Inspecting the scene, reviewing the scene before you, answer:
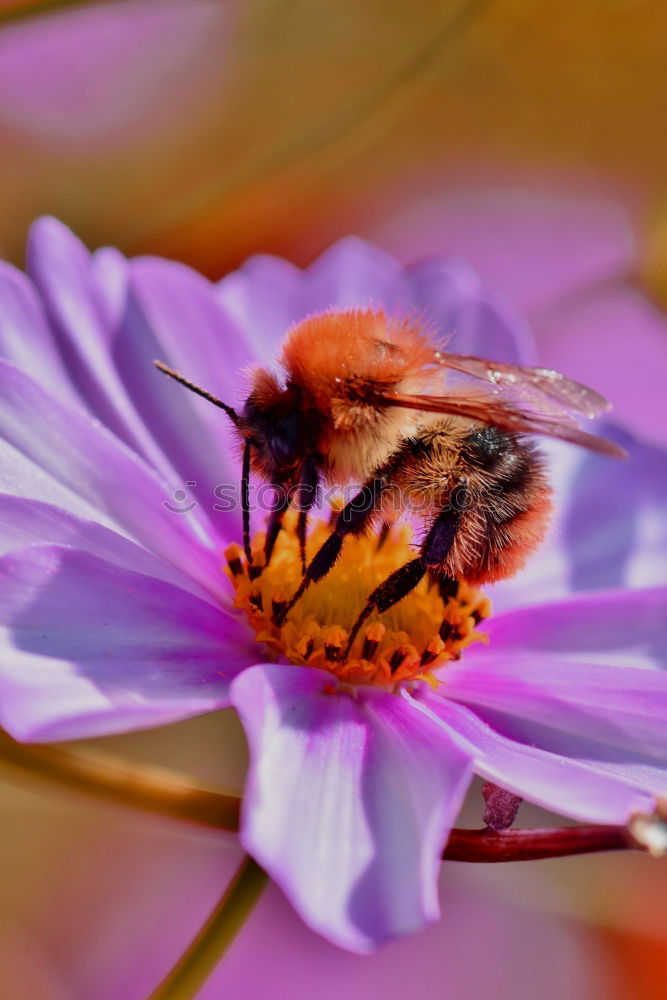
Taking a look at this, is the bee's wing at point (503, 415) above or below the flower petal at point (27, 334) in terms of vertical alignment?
above

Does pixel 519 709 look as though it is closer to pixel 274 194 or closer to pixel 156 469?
pixel 156 469

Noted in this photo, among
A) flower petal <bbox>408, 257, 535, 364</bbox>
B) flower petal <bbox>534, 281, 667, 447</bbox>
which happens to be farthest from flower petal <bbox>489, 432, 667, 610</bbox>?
flower petal <bbox>534, 281, 667, 447</bbox>

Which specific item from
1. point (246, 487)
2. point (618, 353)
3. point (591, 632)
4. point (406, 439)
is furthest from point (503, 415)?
point (618, 353)

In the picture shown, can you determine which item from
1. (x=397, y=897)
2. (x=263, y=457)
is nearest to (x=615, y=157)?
(x=263, y=457)

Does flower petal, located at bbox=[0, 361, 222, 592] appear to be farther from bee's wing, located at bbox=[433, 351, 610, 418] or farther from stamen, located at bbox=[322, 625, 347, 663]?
bee's wing, located at bbox=[433, 351, 610, 418]

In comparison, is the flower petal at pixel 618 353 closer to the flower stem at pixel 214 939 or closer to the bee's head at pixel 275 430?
the bee's head at pixel 275 430

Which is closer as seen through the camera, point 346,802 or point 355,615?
point 346,802

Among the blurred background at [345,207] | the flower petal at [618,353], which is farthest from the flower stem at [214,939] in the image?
the flower petal at [618,353]

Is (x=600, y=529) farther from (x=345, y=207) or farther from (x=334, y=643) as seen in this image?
(x=345, y=207)
